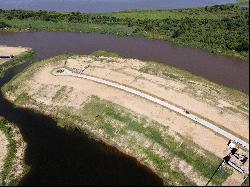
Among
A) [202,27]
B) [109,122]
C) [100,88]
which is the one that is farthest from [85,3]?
[109,122]

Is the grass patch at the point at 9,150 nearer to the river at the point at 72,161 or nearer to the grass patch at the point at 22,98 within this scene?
the river at the point at 72,161

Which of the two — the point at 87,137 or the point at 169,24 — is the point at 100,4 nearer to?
the point at 169,24

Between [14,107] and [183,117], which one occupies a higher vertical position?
[183,117]

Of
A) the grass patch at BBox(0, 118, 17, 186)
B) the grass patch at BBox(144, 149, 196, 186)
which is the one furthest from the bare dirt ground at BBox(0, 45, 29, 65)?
the grass patch at BBox(144, 149, 196, 186)

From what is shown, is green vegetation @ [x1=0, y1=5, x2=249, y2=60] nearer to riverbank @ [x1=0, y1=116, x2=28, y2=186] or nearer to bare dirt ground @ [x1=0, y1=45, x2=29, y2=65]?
bare dirt ground @ [x1=0, y1=45, x2=29, y2=65]

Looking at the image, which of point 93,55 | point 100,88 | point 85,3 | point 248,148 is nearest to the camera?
point 248,148

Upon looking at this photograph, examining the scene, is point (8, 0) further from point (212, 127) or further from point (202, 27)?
point (212, 127)

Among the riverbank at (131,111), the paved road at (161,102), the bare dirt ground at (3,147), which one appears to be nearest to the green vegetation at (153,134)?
the riverbank at (131,111)
